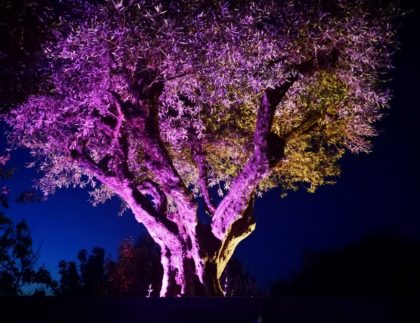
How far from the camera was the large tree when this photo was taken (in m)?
9.74

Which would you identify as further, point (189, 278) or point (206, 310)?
point (189, 278)

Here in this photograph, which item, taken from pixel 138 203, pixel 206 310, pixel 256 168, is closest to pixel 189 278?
pixel 138 203

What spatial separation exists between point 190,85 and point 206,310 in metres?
7.10

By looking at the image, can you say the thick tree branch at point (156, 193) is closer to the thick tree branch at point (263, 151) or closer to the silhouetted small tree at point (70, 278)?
the thick tree branch at point (263, 151)

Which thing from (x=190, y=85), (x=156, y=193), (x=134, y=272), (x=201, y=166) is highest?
(x=190, y=85)

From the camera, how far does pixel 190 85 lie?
1188 cm

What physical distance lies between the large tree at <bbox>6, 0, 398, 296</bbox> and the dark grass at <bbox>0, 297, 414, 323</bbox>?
4.17 m

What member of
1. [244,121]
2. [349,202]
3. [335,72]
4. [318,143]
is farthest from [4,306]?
[349,202]

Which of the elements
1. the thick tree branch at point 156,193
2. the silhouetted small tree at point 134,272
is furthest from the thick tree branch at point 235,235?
the silhouetted small tree at point 134,272

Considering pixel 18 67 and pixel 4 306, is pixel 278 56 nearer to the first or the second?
pixel 18 67

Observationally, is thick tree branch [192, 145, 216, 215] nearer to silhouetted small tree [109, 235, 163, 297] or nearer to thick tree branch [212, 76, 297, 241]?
thick tree branch [212, 76, 297, 241]

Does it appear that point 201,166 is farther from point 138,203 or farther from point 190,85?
point 138,203

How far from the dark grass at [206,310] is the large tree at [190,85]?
4171 mm

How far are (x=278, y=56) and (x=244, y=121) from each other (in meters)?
4.09
